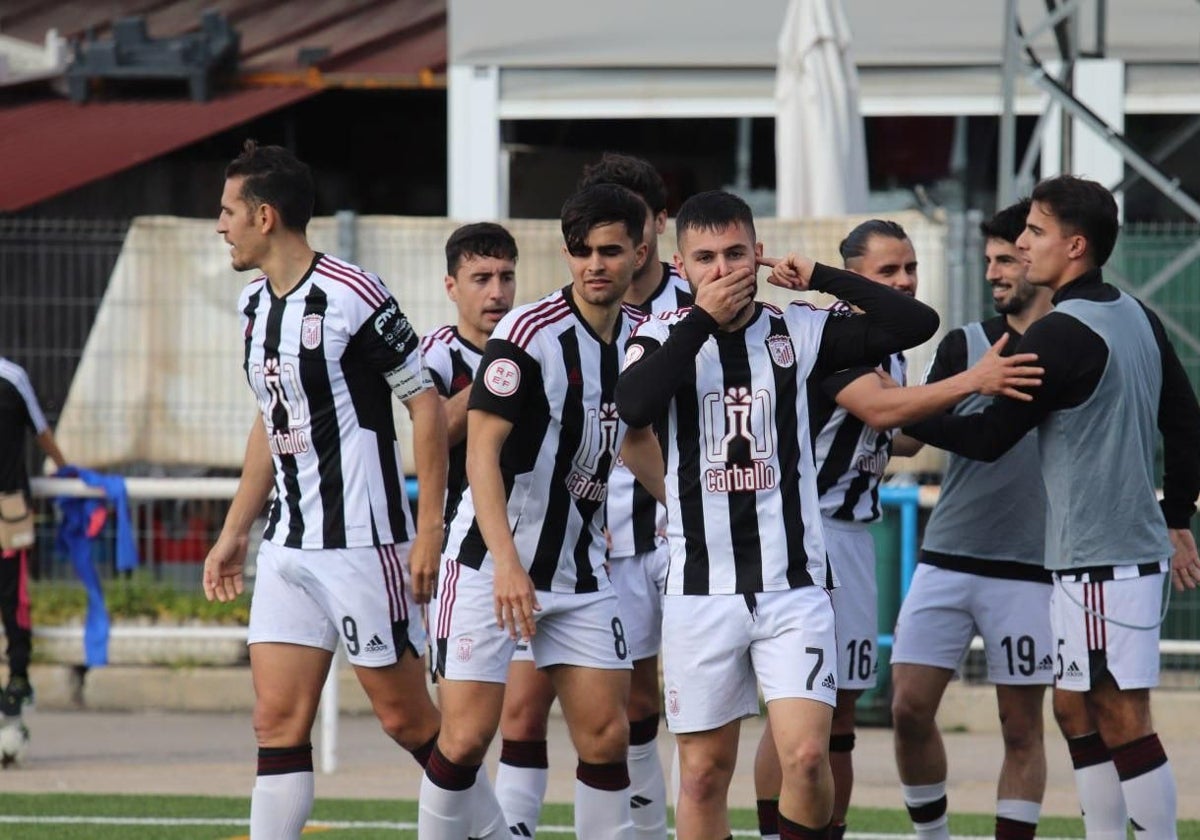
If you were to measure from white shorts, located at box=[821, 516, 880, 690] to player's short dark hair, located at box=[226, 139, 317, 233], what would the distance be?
2.10 metres

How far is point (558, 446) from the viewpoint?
6469mm

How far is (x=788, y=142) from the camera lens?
43.5 feet

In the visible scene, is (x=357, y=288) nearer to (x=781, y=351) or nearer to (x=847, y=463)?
(x=781, y=351)

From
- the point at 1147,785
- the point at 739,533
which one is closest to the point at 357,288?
the point at 739,533

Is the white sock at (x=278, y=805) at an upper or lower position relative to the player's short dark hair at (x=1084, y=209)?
lower

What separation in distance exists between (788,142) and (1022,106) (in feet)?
11.6

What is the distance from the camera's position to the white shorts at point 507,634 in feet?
21.1

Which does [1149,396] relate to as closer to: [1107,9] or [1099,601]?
[1099,601]

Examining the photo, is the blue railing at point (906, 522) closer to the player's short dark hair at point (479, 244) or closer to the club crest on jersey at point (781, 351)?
the player's short dark hair at point (479, 244)

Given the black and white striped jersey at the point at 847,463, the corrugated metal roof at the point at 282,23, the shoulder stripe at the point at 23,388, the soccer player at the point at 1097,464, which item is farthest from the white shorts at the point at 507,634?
the corrugated metal roof at the point at 282,23

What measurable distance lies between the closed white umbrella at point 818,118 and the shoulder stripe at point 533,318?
6.80 metres

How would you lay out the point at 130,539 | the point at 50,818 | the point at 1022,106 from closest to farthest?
the point at 50,818
the point at 130,539
the point at 1022,106

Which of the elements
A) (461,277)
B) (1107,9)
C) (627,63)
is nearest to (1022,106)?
(1107,9)

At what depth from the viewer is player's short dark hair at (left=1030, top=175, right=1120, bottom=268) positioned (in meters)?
6.51
